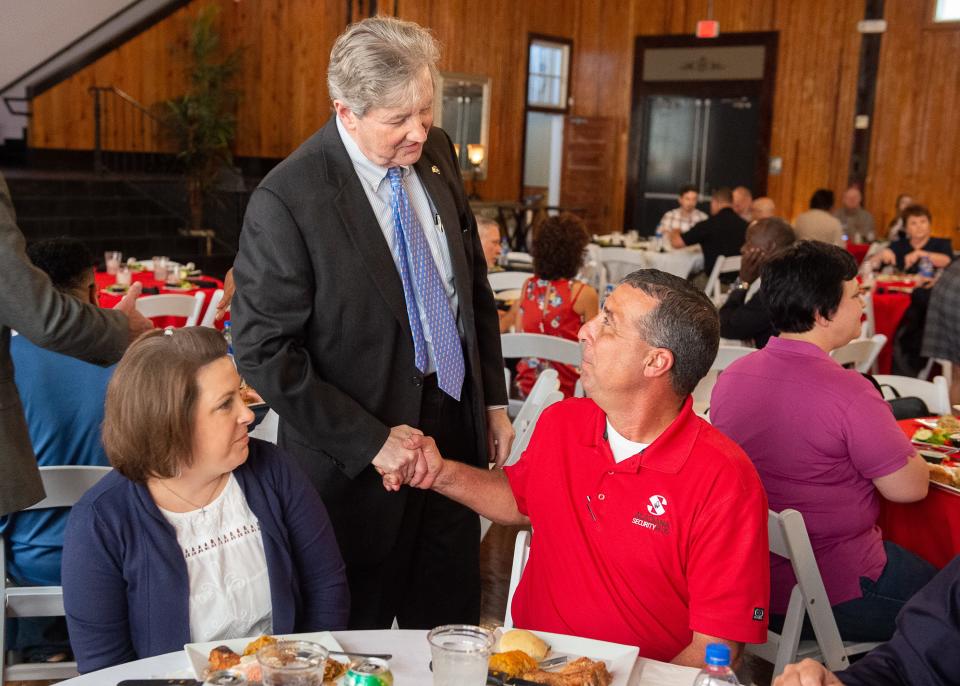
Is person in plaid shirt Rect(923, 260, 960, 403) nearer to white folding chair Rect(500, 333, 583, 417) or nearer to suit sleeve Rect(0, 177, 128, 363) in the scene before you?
white folding chair Rect(500, 333, 583, 417)

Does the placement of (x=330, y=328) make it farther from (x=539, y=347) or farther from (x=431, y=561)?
(x=539, y=347)

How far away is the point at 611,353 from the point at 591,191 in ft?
41.9

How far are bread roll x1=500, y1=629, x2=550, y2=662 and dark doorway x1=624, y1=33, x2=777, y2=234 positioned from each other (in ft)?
41.3

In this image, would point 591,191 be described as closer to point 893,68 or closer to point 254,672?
point 893,68

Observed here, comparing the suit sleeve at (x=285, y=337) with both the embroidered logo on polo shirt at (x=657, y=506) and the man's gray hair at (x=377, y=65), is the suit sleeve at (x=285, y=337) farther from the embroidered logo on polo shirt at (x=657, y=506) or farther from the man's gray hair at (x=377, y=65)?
the embroidered logo on polo shirt at (x=657, y=506)

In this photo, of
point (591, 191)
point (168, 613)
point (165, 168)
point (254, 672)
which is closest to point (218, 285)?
point (168, 613)

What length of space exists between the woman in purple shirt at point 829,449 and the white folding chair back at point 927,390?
1129 millimetres

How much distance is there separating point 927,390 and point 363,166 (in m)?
2.54

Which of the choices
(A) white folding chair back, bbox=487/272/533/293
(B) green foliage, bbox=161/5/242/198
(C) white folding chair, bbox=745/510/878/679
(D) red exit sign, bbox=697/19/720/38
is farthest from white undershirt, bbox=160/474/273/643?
(D) red exit sign, bbox=697/19/720/38

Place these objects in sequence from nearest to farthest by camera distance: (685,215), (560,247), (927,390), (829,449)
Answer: (829,449) → (927,390) → (560,247) → (685,215)

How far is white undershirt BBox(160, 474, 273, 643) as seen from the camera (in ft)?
6.12

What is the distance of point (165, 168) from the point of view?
12.4 meters

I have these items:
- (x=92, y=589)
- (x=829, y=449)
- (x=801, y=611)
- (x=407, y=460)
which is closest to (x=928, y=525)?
(x=829, y=449)

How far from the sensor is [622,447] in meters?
1.98
